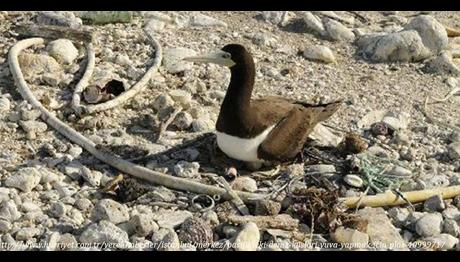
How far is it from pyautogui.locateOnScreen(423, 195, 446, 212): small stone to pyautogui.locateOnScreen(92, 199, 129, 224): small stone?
2107 mm

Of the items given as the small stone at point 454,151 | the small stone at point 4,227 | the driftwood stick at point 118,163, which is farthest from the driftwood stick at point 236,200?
the small stone at point 454,151

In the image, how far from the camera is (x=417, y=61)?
382 inches

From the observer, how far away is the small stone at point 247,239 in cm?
651

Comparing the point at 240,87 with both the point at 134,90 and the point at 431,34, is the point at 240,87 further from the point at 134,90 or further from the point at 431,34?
the point at 431,34

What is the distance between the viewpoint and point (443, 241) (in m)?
6.77

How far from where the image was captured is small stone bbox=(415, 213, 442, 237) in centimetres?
688

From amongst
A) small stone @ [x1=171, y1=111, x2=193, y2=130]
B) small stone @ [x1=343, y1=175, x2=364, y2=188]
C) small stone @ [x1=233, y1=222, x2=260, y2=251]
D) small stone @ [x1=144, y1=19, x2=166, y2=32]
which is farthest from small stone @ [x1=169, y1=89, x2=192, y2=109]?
small stone @ [x1=233, y1=222, x2=260, y2=251]

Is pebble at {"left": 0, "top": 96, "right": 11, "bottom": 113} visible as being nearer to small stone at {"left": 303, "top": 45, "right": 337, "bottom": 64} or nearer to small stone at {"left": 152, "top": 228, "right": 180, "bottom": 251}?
small stone at {"left": 152, "top": 228, "right": 180, "bottom": 251}

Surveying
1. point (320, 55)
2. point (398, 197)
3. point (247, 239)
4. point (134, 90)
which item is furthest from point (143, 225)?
point (320, 55)

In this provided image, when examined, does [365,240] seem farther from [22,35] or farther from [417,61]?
[22,35]

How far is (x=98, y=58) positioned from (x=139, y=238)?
289 centimetres

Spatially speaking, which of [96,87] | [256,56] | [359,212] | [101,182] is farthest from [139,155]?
[256,56]

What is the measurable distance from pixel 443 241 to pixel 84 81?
333 centimetres

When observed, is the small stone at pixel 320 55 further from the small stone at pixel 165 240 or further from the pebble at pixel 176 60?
the small stone at pixel 165 240
